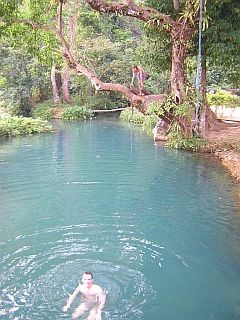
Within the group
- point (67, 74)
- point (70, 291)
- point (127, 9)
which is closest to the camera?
point (70, 291)

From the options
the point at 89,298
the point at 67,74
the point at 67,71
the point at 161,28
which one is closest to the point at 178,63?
the point at 161,28

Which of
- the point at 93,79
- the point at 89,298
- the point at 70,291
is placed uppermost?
the point at 93,79

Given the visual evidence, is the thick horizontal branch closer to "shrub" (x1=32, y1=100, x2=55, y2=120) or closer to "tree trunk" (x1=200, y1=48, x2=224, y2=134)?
"tree trunk" (x1=200, y1=48, x2=224, y2=134)

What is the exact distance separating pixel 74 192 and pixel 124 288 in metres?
5.73

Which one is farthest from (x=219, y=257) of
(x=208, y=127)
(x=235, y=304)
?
(x=208, y=127)

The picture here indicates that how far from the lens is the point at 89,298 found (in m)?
6.51

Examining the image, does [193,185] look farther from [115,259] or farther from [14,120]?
[14,120]

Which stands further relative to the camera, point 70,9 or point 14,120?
point 70,9

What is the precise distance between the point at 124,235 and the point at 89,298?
2962mm

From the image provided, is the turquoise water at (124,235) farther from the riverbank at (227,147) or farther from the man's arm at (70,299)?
the riverbank at (227,147)

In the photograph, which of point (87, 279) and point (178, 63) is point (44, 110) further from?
point (87, 279)

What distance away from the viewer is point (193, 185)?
13.3 meters

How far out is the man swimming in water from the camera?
20.7 feet

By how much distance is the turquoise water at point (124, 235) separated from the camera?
6.75 m
